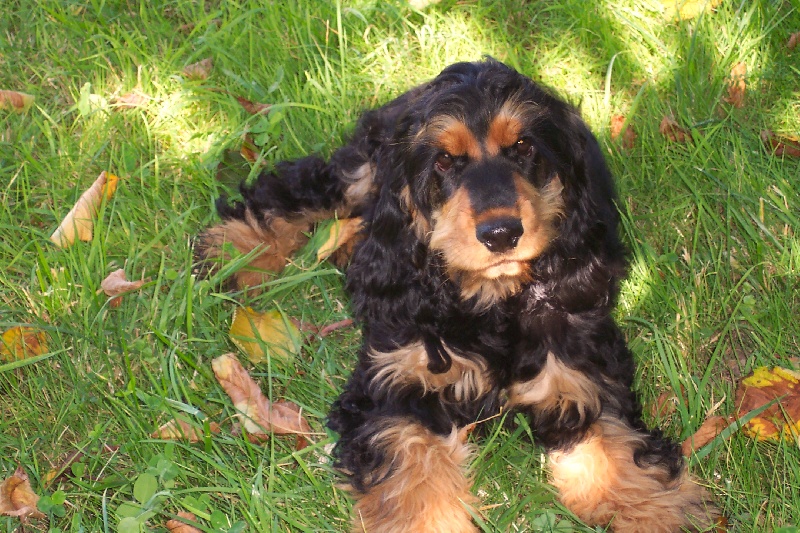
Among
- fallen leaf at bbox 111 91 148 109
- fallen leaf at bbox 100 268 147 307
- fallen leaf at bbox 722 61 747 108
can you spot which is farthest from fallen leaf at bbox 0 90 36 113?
fallen leaf at bbox 722 61 747 108

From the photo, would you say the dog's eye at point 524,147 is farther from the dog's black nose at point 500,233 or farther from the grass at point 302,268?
the grass at point 302,268

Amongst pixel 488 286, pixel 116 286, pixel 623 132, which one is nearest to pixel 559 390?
pixel 488 286

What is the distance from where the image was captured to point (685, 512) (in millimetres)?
2713

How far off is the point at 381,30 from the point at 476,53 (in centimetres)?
50

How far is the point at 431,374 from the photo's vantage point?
2.90 metres

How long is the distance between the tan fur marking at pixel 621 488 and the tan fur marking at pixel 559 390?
9cm

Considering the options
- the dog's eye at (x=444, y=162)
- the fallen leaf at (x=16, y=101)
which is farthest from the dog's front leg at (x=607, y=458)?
the fallen leaf at (x=16, y=101)

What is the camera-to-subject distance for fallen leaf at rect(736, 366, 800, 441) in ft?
9.10

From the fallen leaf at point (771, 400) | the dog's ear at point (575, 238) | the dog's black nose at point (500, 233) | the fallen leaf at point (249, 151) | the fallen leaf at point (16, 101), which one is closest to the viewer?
the dog's black nose at point (500, 233)

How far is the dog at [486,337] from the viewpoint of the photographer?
2.70 metres

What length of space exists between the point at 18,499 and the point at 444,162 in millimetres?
1705

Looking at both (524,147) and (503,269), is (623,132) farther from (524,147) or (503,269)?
(503,269)

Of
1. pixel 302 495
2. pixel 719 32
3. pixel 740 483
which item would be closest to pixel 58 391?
pixel 302 495

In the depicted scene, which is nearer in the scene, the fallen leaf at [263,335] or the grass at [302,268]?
the grass at [302,268]
